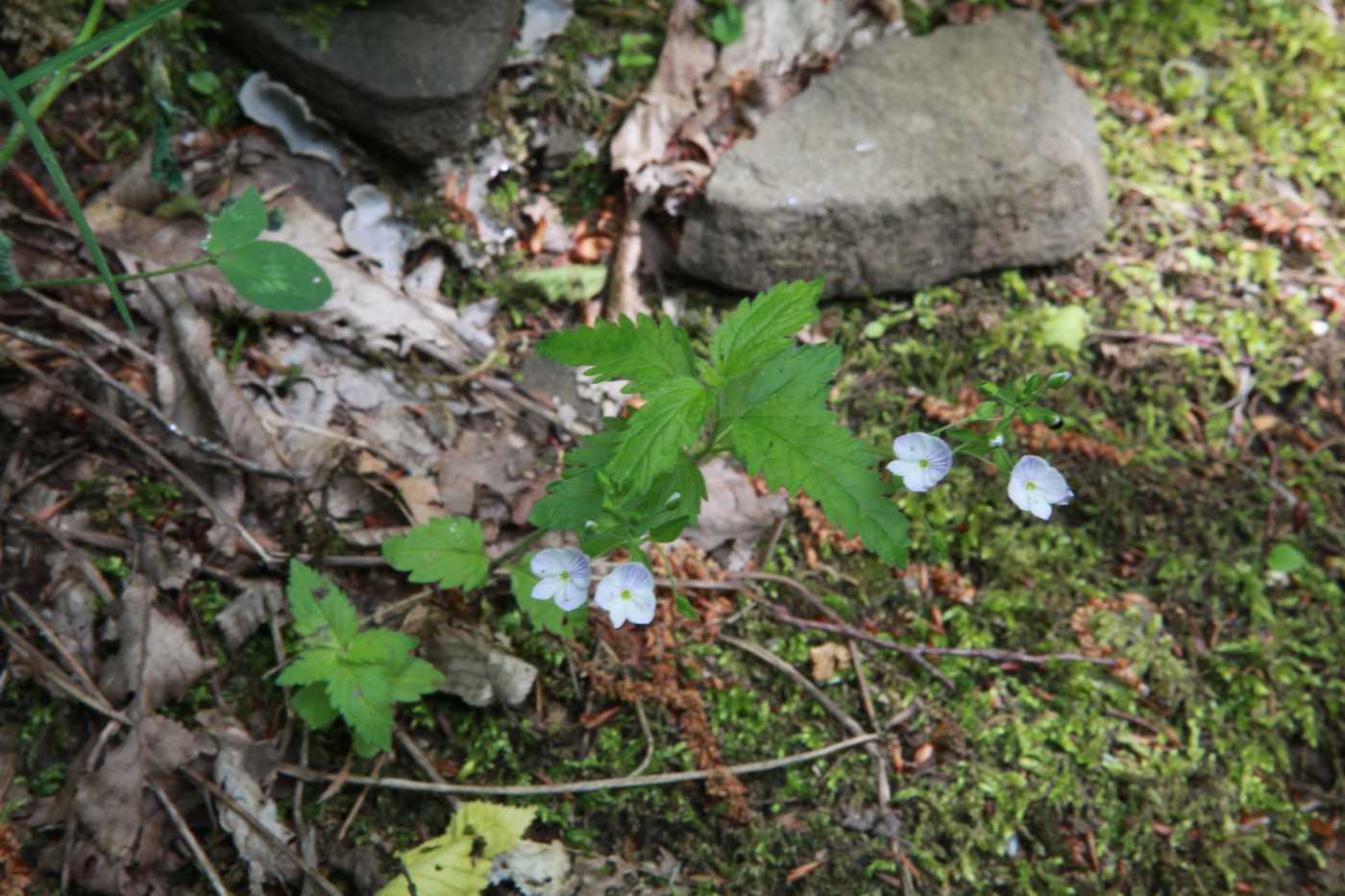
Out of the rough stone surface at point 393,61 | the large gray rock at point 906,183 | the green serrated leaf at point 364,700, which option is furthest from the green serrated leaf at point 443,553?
the rough stone surface at point 393,61

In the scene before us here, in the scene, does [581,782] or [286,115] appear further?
[286,115]

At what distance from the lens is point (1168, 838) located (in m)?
2.97

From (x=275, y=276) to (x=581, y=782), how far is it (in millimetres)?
1726

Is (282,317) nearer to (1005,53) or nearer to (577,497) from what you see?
(577,497)

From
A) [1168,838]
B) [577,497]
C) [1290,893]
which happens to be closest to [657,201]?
[577,497]

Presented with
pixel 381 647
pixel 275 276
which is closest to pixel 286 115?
pixel 275 276

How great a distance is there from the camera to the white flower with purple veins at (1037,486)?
7.05 feet

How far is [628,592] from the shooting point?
212 cm

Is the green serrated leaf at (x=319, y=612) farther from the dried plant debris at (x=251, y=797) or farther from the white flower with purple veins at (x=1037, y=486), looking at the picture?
the white flower with purple veins at (x=1037, y=486)

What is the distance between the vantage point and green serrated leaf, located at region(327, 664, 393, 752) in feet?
8.04

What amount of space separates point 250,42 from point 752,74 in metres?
1.97

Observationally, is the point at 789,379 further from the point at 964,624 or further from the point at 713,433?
the point at 964,624

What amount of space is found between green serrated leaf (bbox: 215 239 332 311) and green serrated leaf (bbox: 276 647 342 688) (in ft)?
3.30

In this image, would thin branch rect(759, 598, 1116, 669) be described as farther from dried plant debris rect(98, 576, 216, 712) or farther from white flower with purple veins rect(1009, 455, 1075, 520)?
dried plant debris rect(98, 576, 216, 712)
